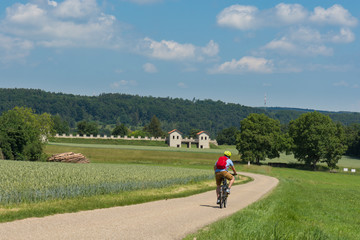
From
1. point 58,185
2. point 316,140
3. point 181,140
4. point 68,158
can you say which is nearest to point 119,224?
point 58,185

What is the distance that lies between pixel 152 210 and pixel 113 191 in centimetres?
710

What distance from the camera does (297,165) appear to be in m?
99.4

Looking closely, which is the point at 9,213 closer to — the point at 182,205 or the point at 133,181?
the point at 182,205

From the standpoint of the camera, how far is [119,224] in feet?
42.9

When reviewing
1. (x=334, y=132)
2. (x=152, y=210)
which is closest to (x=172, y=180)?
(x=152, y=210)

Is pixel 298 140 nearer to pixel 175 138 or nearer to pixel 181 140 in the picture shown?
pixel 175 138

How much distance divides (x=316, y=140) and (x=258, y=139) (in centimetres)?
1244

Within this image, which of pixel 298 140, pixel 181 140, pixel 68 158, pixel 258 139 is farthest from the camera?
pixel 181 140

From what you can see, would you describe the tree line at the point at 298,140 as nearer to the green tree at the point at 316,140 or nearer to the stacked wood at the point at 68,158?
the green tree at the point at 316,140

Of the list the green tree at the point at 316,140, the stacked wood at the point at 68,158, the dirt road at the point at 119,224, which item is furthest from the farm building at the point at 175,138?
the dirt road at the point at 119,224

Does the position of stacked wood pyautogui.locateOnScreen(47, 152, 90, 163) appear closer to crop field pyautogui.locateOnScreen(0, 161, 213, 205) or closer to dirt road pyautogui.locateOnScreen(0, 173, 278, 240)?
crop field pyautogui.locateOnScreen(0, 161, 213, 205)

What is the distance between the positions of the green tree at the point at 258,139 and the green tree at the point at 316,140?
3.76 metres

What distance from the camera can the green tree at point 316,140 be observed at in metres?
90.8

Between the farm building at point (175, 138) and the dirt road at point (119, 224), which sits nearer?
the dirt road at point (119, 224)
